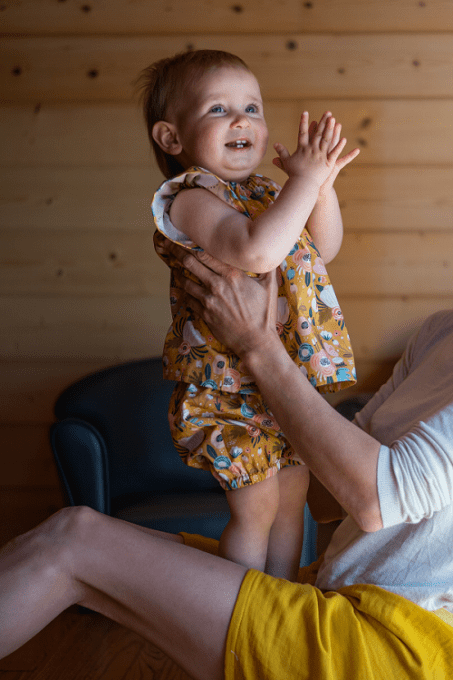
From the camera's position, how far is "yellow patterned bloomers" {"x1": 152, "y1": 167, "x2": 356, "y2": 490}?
3.60 feet

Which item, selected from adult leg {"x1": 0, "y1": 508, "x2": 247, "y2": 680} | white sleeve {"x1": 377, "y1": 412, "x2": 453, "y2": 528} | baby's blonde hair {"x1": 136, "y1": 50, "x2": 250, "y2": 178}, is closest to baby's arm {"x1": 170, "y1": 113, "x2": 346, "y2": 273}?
baby's blonde hair {"x1": 136, "y1": 50, "x2": 250, "y2": 178}

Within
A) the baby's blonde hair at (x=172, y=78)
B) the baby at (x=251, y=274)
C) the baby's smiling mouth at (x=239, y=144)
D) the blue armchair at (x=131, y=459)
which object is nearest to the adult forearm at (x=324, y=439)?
the baby at (x=251, y=274)

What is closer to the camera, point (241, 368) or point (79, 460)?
point (241, 368)

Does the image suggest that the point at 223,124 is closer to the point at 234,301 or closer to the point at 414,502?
the point at 234,301

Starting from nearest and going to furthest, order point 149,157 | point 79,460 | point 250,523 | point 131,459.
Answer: point 250,523 → point 79,460 → point 131,459 → point 149,157

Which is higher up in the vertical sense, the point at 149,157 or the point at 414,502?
the point at 149,157

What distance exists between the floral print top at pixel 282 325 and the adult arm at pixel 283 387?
0.04 m

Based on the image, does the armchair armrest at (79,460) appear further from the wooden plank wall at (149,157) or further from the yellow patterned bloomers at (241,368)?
the yellow patterned bloomers at (241,368)

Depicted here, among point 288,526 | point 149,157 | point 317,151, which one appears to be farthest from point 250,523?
point 149,157

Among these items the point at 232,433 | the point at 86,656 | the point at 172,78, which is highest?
the point at 172,78

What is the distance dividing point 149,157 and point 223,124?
1.59 meters

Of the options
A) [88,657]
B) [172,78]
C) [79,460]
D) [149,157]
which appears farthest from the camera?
[149,157]

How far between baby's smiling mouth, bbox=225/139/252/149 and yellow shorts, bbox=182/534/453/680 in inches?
30.5

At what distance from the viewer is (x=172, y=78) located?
1.22 meters
